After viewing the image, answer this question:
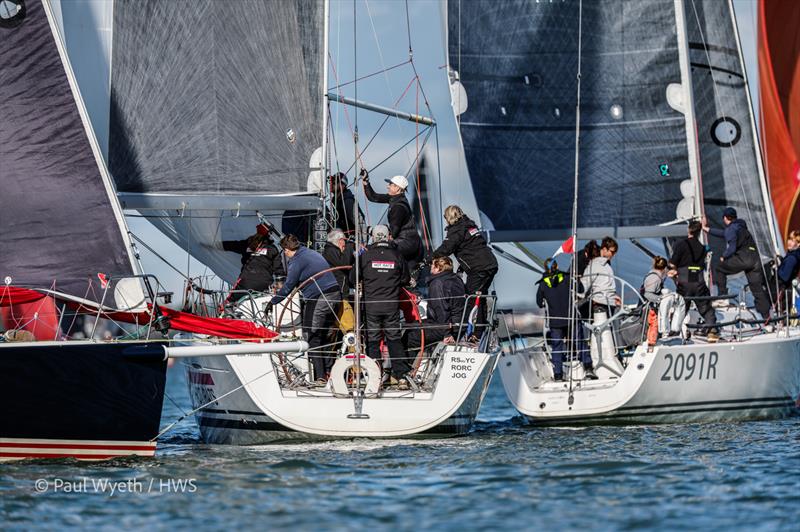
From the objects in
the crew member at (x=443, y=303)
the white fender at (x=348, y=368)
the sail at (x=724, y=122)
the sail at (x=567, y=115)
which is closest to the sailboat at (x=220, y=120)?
the crew member at (x=443, y=303)

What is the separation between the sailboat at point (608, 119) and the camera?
56.8 feet

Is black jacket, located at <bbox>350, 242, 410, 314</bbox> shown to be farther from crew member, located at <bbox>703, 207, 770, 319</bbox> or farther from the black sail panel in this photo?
crew member, located at <bbox>703, 207, 770, 319</bbox>

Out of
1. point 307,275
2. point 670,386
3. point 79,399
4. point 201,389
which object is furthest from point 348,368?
point 670,386

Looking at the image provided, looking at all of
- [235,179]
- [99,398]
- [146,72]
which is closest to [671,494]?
[99,398]

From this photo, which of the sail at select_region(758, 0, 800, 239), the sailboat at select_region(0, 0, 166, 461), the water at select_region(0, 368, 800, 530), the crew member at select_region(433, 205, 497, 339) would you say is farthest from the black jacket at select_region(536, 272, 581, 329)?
the sail at select_region(758, 0, 800, 239)

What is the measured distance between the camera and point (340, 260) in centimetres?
1318

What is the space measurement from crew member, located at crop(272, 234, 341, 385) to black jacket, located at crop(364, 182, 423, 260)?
1157mm

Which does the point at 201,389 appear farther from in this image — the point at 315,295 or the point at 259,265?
the point at 315,295

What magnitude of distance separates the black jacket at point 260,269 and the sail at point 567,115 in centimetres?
419

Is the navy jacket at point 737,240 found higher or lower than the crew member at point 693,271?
higher

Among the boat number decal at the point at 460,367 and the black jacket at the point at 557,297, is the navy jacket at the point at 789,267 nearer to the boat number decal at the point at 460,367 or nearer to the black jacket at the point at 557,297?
the black jacket at the point at 557,297

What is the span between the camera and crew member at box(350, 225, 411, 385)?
40.3 ft

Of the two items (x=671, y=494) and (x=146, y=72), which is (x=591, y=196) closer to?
(x=146, y=72)

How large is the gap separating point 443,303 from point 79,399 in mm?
3766
